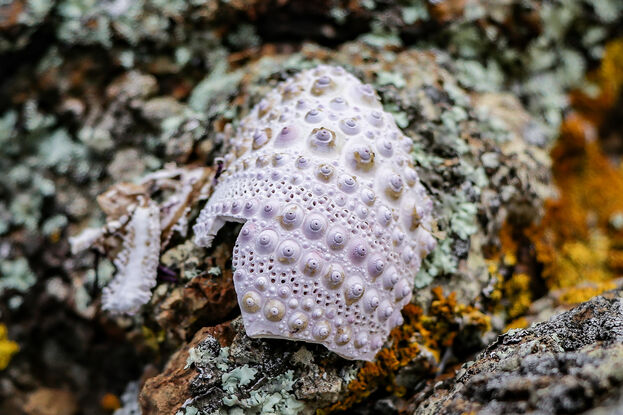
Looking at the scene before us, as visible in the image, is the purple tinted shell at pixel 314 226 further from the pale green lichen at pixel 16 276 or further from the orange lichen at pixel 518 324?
the pale green lichen at pixel 16 276

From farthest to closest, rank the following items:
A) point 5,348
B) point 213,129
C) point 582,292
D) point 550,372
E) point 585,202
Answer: point 585,202 → point 5,348 → point 213,129 → point 582,292 → point 550,372

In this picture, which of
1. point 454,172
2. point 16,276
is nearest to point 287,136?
point 454,172

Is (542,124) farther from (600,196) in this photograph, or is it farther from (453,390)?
(453,390)

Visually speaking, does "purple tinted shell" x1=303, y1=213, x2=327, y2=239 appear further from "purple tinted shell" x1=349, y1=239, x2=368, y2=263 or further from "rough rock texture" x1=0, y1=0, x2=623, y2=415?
"rough rock texture" x1=0, y1=0, x2=623, y2=415

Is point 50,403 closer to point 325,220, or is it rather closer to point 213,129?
point 213,129

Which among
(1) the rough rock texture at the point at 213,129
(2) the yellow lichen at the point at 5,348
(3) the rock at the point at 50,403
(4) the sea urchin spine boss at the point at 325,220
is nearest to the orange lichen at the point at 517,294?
(1) the rough rock texture at the point at 213,129

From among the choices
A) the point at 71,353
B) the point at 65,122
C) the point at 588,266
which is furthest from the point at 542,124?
the point at 71,353
